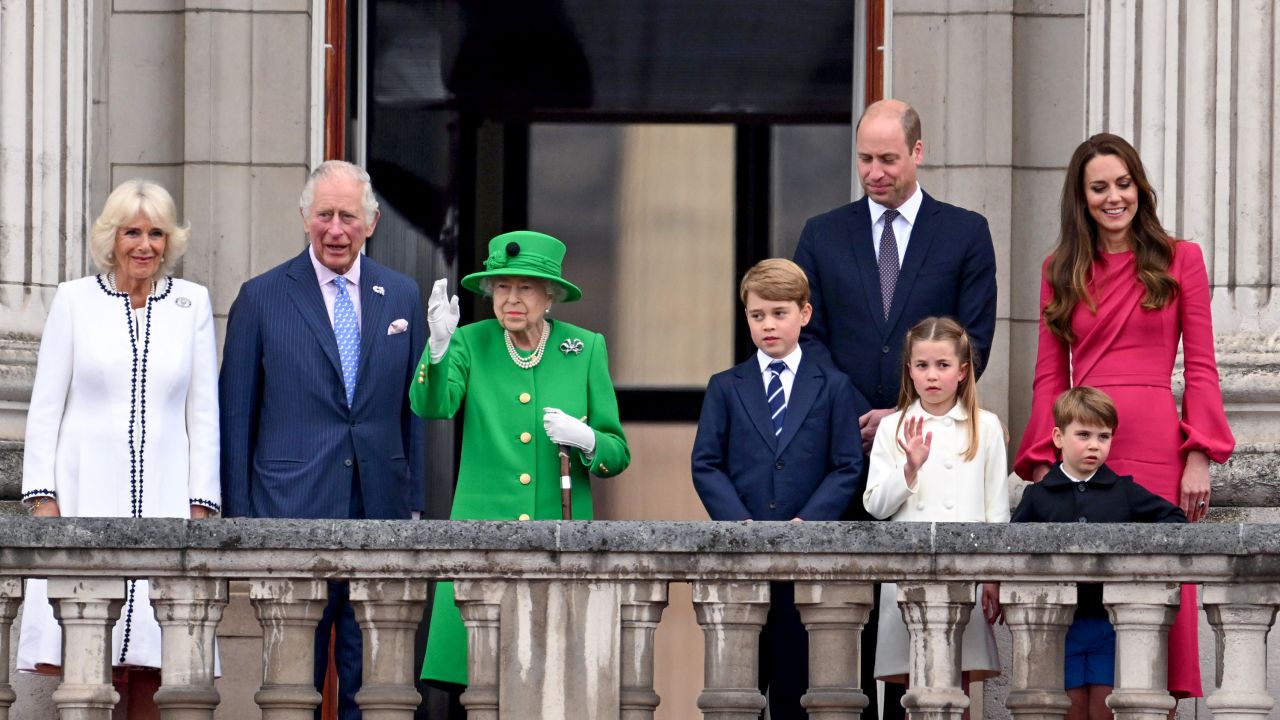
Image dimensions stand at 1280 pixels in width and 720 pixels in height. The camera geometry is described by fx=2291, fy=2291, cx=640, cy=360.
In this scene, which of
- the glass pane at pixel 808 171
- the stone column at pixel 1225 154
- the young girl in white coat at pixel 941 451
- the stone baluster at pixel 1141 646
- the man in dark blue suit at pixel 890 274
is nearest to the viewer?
the stone baluster at pixel 1141 646

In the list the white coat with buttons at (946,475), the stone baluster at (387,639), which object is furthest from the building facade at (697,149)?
the stone baluster at (387,639)

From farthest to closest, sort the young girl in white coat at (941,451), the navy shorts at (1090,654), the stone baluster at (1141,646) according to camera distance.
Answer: the young girl in white coat at (941,451)
the navy shorts at (1090,654)
the stone baluster at (1141,646)

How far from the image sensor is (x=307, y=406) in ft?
22.9

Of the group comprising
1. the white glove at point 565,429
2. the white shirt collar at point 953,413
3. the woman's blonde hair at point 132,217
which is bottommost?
the white glove at point 565,429

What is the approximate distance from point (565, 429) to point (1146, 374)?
5.68 ft

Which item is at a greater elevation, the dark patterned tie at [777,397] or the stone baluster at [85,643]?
the dark patterned tie at [777,397]

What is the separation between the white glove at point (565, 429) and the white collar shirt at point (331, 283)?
29.3 inches

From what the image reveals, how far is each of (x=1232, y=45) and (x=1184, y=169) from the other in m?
0.49

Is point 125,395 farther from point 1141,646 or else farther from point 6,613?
point 1141,646

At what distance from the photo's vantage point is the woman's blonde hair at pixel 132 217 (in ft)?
22.1

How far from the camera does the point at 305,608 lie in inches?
242

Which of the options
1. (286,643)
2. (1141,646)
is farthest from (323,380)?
(1141,646)

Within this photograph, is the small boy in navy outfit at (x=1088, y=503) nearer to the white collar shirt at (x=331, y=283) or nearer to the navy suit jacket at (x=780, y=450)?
the navy suit jacket at (x=780, y=450)

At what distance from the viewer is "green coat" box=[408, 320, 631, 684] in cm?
696
